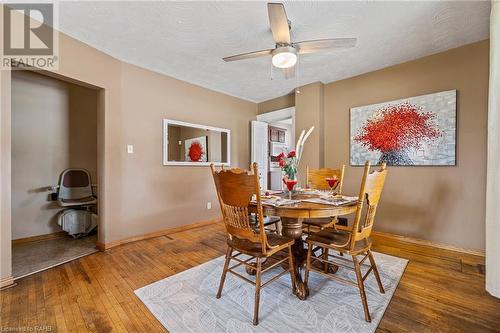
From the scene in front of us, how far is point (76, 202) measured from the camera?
3064 mm

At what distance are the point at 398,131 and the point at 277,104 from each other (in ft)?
7.58

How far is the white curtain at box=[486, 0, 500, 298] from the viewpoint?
129 centimetres

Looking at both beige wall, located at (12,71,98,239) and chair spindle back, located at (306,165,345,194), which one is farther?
beige wall, located at (12,71,98,239)

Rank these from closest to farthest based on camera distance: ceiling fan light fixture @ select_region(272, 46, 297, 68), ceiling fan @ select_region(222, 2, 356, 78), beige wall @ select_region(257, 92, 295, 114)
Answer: ceiling fan @ select_region(222, 2, 356, 78) → ceiling fan light fixture @ select_region(272, 46, 297, 68) → beige wall @ select_region(257, 92, 295, 114)

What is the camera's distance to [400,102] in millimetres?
2965

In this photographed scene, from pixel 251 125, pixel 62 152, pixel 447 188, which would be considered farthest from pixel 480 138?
pixel 62 152

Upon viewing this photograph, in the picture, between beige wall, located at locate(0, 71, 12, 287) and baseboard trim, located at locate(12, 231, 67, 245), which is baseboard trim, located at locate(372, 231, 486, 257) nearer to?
beige wall, located at locate(0, 71, 12, 287)

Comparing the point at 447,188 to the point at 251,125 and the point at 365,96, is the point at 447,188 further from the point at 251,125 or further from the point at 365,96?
the point at 251,125

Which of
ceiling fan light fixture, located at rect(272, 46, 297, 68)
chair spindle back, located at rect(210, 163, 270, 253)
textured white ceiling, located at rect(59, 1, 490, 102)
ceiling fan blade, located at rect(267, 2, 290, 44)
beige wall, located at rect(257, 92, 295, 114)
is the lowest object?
chair spindle back, located at rect(210, 163, 270, 253)

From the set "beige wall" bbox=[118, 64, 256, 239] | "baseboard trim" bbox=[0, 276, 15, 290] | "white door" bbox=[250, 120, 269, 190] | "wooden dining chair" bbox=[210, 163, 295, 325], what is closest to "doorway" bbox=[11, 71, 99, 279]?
"beige wall" bbox=[118, 64, 256, 239]

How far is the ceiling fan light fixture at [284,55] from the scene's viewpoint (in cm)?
192

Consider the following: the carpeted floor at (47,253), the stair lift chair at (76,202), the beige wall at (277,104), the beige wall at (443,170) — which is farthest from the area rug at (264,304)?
the beige wall at (277,104)

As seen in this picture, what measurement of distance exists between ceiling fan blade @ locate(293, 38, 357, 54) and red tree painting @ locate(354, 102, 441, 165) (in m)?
1.61

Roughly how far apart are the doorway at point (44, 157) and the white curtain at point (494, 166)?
3703mm
